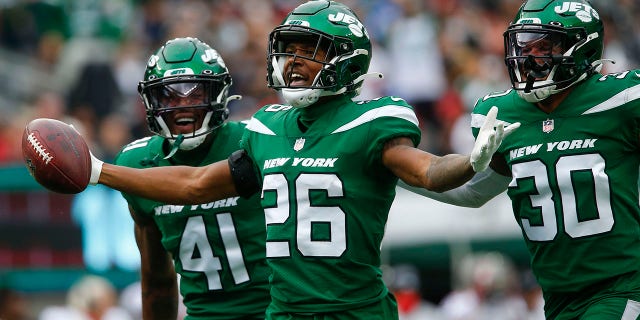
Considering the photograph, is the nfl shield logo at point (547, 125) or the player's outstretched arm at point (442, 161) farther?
the nfl shield logo at point (547, 125)

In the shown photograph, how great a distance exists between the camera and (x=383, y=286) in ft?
17.7

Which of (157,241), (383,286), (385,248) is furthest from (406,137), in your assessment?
(385,248)

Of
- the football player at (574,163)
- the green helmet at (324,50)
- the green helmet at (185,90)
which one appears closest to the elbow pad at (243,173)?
the green helmet at (324,50)

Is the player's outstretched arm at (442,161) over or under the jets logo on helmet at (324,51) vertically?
under

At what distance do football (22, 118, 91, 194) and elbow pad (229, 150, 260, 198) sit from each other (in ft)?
2.09

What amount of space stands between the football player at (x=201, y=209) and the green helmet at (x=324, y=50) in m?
0.75

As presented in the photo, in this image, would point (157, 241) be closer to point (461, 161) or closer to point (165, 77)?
point (165, 77)

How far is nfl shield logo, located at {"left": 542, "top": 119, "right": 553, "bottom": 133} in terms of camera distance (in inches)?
214

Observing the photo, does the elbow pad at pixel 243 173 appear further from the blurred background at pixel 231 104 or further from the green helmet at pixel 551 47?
the blurred background at pixel 231 104

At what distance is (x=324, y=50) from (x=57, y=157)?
1.24 meters

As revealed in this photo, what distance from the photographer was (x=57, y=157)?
5.48 meters

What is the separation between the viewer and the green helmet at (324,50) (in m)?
5.38

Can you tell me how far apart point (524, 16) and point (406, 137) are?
0.82 m

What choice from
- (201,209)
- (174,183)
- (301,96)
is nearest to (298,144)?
(301,96)
